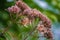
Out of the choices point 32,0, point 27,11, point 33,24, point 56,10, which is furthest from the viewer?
point 56,10

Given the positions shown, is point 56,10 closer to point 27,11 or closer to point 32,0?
point 32,0

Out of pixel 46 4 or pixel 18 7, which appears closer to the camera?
pixel 18 7

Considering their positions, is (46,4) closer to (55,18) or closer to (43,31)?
(55,18)

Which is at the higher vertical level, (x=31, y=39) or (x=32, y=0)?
(x=32, y=0)

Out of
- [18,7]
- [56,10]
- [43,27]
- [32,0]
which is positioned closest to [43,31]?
[43,27]

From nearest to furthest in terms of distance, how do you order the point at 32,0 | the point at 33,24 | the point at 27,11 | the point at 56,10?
1. the point at 27,11
2. the point at 33,24
3. the point at 32,0
4. the point at 56,10

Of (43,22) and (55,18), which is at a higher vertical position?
(55,18)

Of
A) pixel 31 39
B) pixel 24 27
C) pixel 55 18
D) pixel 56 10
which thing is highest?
pixel 56 10

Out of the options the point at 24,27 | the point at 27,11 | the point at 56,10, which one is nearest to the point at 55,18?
the point at 56,10

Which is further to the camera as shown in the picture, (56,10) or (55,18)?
(56,10)
